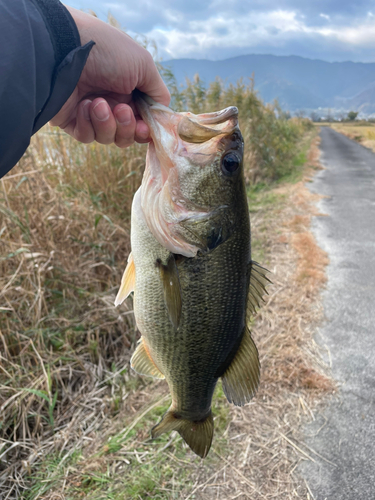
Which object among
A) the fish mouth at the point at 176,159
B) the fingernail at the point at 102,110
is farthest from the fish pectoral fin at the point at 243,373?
the fingernail at the point at 102,110

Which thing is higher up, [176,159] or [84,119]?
[84,119]

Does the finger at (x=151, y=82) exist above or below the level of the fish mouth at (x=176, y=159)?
above

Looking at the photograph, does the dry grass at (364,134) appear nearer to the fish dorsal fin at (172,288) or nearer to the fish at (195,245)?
the fish at (195,245)

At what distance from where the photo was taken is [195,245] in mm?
1414

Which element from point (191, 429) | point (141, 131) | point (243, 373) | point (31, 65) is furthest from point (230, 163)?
point (191, 429)

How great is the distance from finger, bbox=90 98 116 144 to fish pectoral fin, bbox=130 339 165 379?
1.04m

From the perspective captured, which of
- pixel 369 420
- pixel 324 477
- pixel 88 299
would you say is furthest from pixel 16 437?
pixel 369 420

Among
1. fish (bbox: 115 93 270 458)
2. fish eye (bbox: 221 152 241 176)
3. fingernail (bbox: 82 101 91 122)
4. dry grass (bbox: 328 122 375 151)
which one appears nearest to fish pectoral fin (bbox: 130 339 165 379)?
fish (bbox: 115 93 270 458)

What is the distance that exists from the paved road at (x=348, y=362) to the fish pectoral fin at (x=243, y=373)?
1.26m

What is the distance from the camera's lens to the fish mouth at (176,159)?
4.44 ft

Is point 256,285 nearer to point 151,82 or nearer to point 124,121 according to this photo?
point 124,121

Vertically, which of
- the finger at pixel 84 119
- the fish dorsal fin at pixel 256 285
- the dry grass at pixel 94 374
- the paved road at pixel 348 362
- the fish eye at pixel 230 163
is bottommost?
the paved road at pixel 348 362

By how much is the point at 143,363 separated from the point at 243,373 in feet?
1.66

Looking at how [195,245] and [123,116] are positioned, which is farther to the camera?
[123,116]
